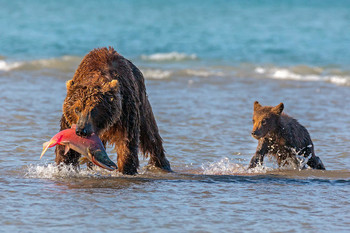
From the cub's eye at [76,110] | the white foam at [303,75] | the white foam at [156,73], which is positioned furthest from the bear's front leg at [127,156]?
the white foam at [303,75]

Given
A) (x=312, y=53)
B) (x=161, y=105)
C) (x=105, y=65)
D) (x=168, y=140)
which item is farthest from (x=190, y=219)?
(x=312, y=53)

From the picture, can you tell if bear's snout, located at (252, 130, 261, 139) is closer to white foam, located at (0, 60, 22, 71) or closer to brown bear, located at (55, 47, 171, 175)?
brown bear, located at (55, 47, 171, 175)

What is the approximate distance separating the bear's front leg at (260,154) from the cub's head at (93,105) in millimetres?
2546

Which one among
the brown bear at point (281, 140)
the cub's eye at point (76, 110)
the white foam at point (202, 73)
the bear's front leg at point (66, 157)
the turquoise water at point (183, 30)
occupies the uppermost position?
the turquoise water at point (183, 30)

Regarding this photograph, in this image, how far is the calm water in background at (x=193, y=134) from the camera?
249 inches

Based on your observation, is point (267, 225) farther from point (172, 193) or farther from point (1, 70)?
point (1, 70)

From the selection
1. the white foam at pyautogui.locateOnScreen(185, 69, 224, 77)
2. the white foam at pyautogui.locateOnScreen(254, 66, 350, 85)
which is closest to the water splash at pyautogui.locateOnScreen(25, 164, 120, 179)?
the white foam at pyautogui.locateOnScreen(185, 69, 224, 77)

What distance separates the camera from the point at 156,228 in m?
5.93

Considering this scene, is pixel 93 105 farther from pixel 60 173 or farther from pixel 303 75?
pixel 303 75

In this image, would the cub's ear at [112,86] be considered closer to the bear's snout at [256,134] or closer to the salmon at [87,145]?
the salmon at [87,145]

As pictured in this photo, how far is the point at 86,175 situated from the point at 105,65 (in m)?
1.32

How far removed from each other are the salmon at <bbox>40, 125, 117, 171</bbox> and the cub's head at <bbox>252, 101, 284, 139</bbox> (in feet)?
8.85

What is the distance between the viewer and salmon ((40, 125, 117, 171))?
696 centimetres

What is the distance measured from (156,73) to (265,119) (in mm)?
9066
